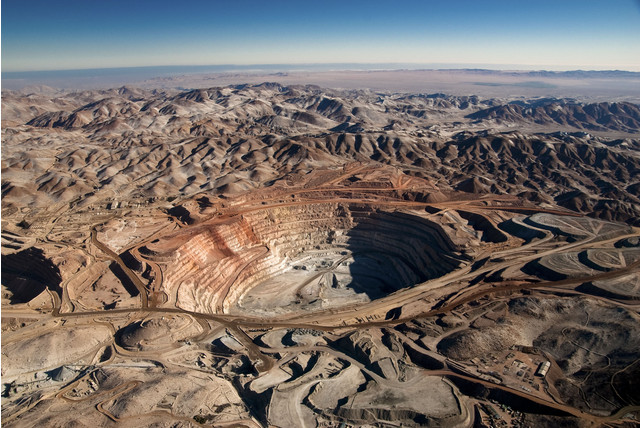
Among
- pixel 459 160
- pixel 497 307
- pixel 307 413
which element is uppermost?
pixel 459 160

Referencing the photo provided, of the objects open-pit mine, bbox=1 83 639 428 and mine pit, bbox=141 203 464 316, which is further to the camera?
mine pit, bbox=141 203 464 316

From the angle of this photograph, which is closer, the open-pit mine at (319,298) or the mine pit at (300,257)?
the open-pit mine at (319,298)

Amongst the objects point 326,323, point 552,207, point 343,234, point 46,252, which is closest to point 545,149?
point 552,207

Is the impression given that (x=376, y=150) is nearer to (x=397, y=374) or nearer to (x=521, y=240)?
(x=521, y=240)

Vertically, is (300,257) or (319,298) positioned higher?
(300,257)

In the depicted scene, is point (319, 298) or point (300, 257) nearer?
point (319, 298)
